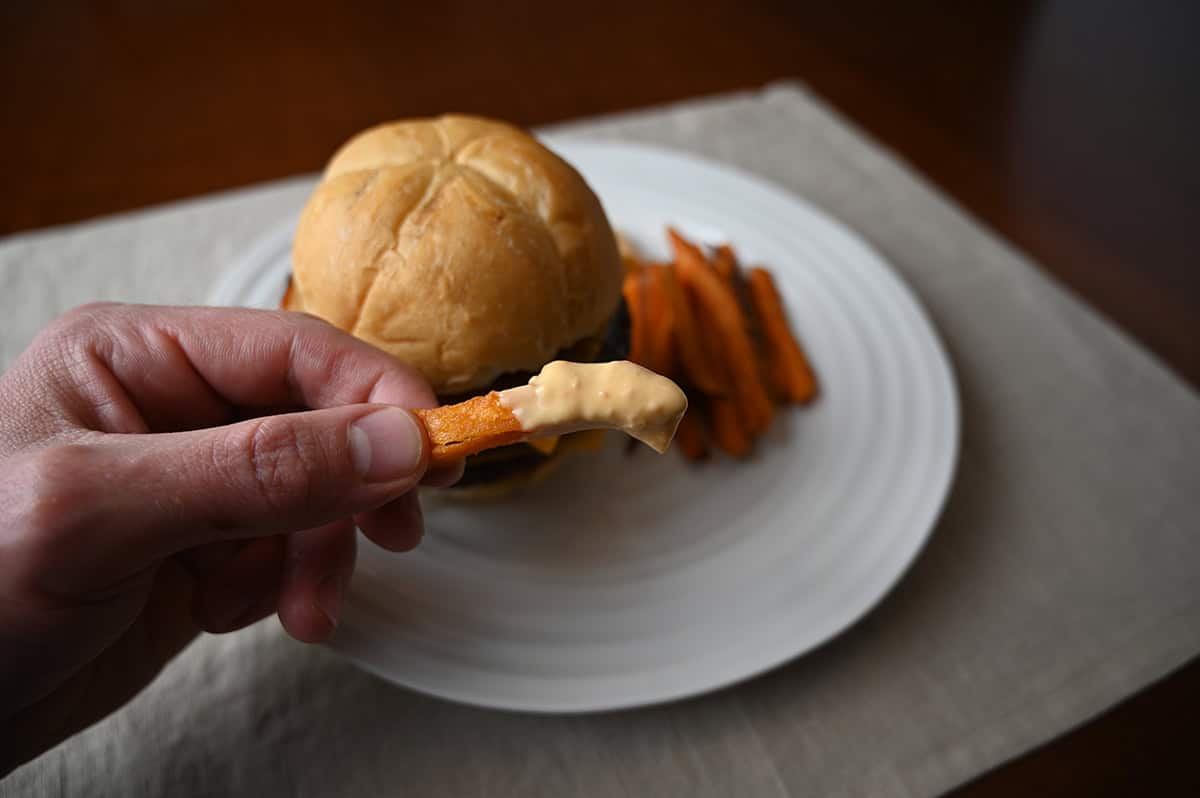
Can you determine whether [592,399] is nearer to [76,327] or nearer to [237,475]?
[237,475]

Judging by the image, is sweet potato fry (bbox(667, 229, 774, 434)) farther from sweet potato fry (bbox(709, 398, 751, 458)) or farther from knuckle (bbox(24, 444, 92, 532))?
knuckle (bbox(24, 444, 92, 532))

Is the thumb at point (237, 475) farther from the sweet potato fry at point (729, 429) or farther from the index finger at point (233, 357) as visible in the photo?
the sweet potato fry at point (729, 429)

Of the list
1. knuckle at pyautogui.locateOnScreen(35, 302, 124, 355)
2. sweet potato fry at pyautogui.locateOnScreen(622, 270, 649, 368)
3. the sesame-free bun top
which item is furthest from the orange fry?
sweet potato fry at pyautogui.locateOnScreen(622, 270, 649, 368)

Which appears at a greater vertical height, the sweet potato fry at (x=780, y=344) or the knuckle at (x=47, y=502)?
the knuckle at (x=47, y=502)

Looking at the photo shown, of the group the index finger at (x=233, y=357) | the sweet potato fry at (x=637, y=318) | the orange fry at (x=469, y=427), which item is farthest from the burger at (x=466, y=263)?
the orange fry at (x=469, y=427)

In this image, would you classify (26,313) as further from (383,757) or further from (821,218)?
(821,218)

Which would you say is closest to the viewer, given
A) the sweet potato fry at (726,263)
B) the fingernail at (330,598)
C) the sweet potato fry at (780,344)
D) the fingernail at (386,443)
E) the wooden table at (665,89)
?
the fingernail at (386,443)

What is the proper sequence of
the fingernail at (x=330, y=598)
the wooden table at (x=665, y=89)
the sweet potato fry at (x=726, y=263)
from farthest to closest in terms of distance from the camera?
the wooden table at (x=665, y=89)
the sweet potato fry at (x=726, y=263)
the fingernail at (x=330, y=598)
